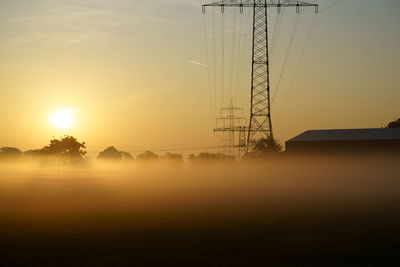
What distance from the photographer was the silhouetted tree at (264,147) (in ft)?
373

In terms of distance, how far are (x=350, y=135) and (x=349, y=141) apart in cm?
338

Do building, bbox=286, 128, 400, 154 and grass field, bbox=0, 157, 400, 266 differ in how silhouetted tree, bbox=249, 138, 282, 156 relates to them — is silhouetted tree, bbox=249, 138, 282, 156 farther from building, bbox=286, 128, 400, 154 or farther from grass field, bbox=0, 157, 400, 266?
grass field, bbox=0, 157, 400, 266

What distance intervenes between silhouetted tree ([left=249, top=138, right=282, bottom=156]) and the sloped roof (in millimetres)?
4650

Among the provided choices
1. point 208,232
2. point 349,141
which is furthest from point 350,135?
point 208,232

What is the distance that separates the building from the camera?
100250mm

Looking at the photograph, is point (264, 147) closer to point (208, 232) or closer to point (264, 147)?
point (264, 147)

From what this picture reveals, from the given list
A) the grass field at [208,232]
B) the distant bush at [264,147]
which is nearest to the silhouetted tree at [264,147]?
the distant bush at [264,147]

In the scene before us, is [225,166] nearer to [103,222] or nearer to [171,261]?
[103,222]

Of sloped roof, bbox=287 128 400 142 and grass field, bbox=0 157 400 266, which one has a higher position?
sloped roof, bbox=287 128 400 142

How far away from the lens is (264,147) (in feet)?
393

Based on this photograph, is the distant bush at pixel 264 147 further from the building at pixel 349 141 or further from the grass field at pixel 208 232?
the grass field at pixel 208 232

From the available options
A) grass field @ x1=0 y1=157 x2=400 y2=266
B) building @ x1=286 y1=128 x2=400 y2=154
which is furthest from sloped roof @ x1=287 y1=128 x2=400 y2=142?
grass field @ x1=0 y1=157 x2=400 y2=266

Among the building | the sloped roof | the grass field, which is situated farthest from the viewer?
the sloped roof

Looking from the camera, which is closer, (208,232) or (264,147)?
(208,232)
